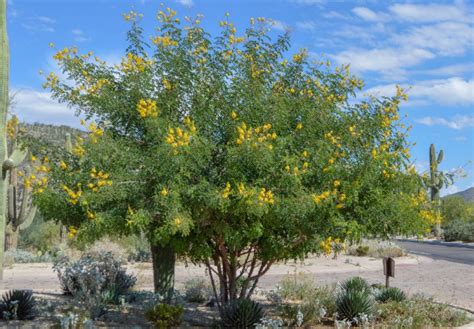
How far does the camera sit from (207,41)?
10289 millimetres

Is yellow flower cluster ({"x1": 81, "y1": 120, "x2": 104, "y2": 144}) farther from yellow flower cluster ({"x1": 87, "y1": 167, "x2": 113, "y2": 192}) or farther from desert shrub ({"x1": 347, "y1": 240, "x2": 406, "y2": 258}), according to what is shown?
desert shrub ({"x1": 347, "y1": 240, "x2": 406, "y2": 258})

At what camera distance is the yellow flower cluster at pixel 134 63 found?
391 inches

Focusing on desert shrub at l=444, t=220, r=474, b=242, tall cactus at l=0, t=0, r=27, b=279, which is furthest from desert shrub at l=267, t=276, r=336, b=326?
desert shrub at l=444, t=220, r=474, b=242

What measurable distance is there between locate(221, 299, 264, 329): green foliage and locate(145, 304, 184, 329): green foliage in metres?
0.76

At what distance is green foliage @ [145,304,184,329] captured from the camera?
33.6 ft

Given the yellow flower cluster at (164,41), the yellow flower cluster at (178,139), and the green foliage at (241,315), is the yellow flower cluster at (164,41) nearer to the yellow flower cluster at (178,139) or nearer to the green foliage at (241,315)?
the yellow flower cluster at (178,139)

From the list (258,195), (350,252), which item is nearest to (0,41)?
(258,195)

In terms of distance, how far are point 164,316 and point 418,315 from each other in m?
4.52

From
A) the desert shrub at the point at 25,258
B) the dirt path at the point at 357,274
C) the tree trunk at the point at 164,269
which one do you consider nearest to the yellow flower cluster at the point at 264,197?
the tree trunk at the point at 164,269

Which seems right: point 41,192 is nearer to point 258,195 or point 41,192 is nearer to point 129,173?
point 129,173

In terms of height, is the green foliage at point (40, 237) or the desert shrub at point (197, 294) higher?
the green foliage at point (40, 237)

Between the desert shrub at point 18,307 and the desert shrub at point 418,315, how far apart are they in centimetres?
613

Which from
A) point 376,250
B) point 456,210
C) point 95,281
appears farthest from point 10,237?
point 456,210

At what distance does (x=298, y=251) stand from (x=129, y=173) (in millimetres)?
2987
